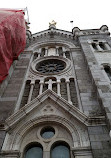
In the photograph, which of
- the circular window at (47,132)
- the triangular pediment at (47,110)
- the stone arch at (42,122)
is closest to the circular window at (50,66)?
the triangular pediment at (47,110)

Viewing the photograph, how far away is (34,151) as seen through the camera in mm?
6547

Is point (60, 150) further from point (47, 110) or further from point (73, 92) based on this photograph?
point (73, 92)

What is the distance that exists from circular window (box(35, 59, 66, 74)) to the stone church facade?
0.29 ft

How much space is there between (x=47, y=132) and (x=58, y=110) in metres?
1.19

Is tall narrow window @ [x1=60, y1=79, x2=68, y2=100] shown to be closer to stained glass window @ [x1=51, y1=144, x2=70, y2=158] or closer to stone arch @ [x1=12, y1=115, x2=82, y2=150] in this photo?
stone arch @ [x1=12, y1=115, x2=82, y2=150]

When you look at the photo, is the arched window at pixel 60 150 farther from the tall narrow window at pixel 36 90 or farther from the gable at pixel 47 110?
the tall narrow window at pixel 36 90

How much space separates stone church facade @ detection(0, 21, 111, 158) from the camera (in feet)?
20.6

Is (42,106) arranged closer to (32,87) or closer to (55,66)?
(32,87)

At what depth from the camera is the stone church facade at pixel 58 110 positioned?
629 cm

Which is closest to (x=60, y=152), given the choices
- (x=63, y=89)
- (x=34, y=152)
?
(x=34, y=152)

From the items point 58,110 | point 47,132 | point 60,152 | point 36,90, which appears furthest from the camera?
point 36,90

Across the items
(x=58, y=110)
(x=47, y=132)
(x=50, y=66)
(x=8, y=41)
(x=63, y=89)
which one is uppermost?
(x=50, y=66)

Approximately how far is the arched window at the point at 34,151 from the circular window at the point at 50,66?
6.66 meters

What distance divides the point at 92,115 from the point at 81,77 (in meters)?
3.46
